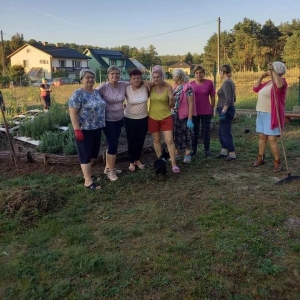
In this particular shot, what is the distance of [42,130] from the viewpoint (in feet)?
22.3

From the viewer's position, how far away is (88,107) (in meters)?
4.33

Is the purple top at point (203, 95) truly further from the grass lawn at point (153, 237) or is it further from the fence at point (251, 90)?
the fence at point (251, 90)

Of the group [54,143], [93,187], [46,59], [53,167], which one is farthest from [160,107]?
[46,59]

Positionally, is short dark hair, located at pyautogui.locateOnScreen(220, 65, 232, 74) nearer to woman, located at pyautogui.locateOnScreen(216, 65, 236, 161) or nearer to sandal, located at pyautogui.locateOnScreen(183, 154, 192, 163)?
woman, located at pyautogui.locateOnScreen(216, 65, 236, 161)

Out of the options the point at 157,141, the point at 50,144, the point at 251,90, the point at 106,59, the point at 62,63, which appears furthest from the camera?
the point at 106,59

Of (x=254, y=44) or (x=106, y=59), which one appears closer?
(x=254, y=44)

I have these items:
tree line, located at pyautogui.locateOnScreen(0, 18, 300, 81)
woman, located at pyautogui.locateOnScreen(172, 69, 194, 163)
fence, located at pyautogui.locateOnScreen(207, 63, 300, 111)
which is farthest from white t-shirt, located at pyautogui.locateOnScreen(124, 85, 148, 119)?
tree line, located at pyautogui.locateOnScreen(0, 18, 300, 81)

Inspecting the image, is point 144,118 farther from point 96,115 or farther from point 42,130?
point 42,130

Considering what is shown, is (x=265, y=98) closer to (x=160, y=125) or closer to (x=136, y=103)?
(x=160, y=125)

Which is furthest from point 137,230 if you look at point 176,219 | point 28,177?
point 28,177

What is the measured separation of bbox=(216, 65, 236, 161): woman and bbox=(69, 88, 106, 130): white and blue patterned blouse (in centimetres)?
209

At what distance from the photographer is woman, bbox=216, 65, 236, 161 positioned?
212 inches

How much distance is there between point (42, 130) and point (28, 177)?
189cm

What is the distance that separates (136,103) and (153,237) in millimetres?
2180
